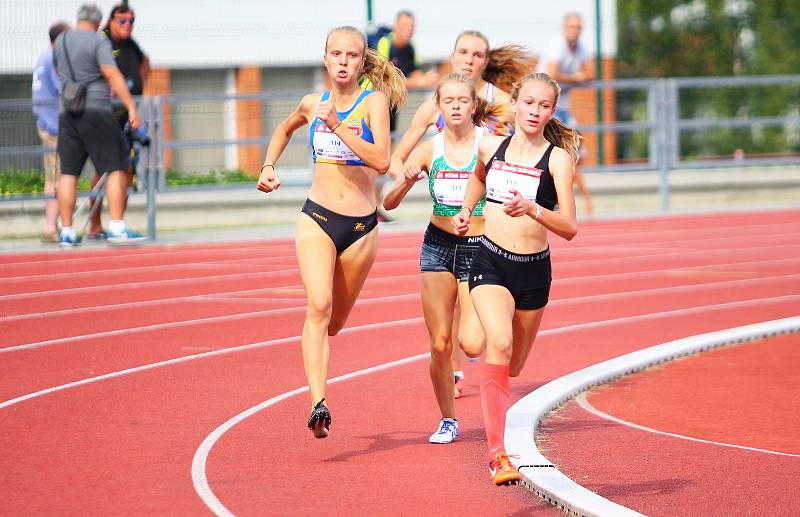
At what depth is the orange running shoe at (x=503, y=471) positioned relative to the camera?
6293 mm

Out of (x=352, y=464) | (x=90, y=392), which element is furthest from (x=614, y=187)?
(x=352, y=464)

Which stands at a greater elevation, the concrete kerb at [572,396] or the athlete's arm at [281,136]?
the athlete's arm at [281,136]

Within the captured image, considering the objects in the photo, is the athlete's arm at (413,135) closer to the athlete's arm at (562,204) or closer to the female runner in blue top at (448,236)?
the female runner in blue top at (448,236)

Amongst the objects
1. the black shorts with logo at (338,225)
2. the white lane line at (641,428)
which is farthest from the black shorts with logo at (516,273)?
the white lane line at (641,428)

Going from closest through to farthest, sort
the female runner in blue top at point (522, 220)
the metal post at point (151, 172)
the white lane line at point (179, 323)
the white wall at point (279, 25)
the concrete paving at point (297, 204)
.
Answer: the female runner in blue top at point (522, 220), the white lane line at point (179, 323), the metal post at point (151, 172), the concrete paving at point (297, 204), the white wall at point (279, 25)

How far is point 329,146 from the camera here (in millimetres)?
7844

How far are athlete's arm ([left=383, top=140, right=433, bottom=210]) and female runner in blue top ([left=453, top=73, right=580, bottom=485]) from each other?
1.47 feet

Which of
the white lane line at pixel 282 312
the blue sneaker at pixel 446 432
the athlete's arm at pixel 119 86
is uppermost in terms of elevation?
the athlete's arm at pixel 119 86

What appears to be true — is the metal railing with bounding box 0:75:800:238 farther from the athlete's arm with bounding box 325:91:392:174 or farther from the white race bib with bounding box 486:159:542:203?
the white race bib with bounding box 486:159:542:203

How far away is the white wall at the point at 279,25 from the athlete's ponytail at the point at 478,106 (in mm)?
15680

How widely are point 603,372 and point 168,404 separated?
8.68ft

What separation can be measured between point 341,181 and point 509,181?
3.97 feet

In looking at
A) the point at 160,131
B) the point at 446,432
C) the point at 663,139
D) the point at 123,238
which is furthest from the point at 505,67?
the point at 663,139

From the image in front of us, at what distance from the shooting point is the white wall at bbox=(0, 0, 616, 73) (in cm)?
2548
